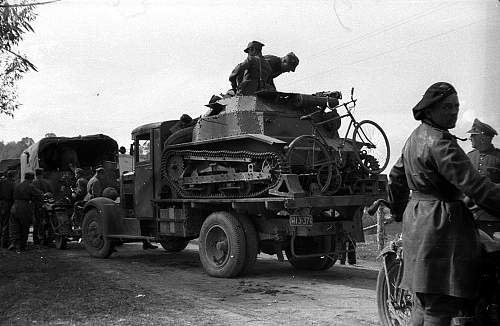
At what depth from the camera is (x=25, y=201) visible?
13.9m

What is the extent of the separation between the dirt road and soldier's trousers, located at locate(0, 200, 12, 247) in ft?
10.5

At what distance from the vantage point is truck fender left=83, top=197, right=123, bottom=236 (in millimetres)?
11993

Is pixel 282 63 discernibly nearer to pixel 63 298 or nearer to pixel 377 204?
pixel 63 298

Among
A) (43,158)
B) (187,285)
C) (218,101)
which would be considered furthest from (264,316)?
(43,158)

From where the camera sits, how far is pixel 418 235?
3701 mm

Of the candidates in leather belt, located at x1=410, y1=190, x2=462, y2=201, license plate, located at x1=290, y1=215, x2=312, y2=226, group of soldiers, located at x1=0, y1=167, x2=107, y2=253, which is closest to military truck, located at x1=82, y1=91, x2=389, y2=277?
license plate, located at x1=290, y1=215, x2=312, y2=226

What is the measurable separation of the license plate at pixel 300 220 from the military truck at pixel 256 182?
1 centimetres

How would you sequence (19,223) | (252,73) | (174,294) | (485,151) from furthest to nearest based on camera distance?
(19,223) < (252,73) < (174,294) < (485,151)

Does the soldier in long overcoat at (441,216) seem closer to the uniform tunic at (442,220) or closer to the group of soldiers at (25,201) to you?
the uniform tunic at (442,220)

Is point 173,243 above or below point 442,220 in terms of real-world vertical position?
below

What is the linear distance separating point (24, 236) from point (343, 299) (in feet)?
29.1

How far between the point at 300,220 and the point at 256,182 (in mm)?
1012

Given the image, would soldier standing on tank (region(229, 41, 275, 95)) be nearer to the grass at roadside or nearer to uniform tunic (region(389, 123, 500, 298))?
the grass at roadside

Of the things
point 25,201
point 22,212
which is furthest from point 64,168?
point 22,212
